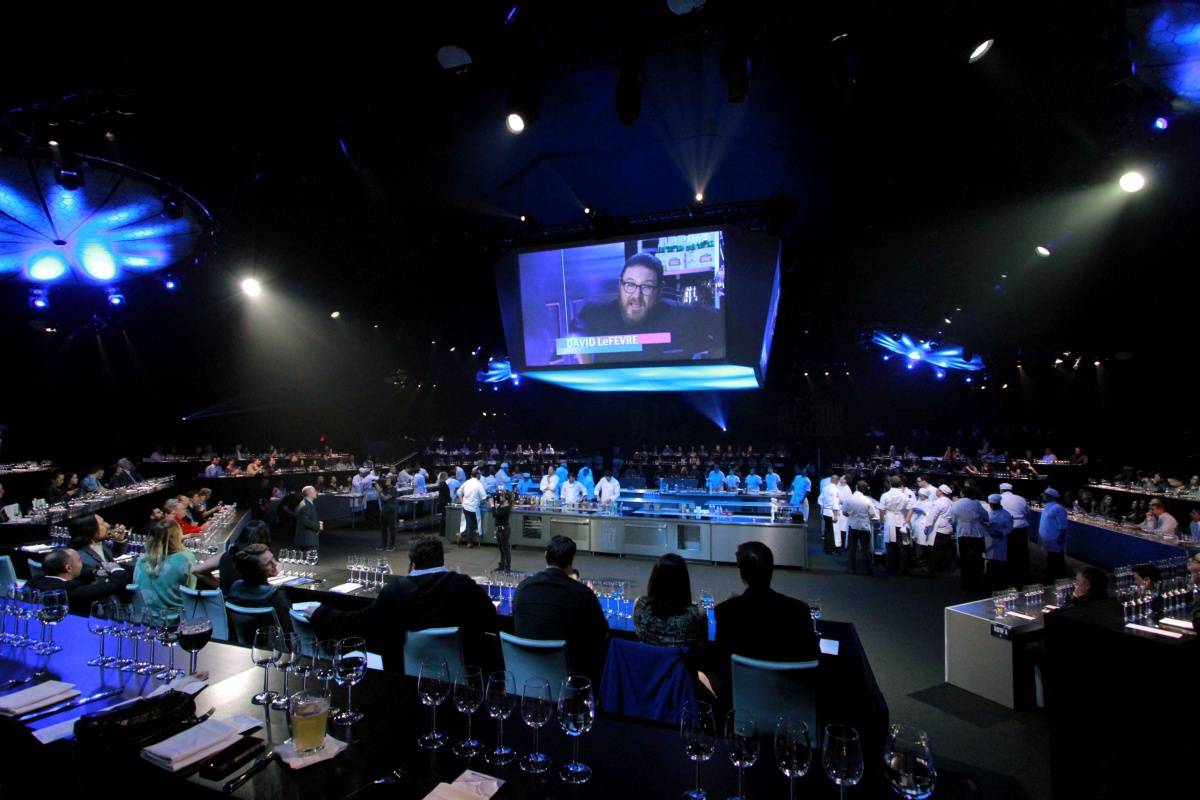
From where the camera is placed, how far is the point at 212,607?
3535 millimetres

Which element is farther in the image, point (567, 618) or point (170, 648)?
point (567, 618)

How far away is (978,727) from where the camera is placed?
3.95 meters

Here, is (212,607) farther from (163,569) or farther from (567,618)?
(567,618)

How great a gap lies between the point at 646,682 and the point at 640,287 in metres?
→ 7.41

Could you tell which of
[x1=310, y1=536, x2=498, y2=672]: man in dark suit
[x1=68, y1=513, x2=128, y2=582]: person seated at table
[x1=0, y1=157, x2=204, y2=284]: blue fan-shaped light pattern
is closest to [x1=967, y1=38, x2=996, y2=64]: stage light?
[x1=310, y1=536, x2=498, y2=672]: man in dark suit

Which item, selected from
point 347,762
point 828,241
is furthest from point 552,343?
point 347,762

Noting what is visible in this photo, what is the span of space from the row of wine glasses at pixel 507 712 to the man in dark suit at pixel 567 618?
1148 mm

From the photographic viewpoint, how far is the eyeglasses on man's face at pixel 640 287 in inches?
362

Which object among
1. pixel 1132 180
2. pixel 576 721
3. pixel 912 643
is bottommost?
pixel 912 643

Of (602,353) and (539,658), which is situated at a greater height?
(602,353)

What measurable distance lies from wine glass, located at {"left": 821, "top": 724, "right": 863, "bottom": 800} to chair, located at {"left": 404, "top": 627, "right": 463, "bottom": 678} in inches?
81.4

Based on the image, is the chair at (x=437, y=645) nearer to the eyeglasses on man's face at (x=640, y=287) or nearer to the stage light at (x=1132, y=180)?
the eyeglasses on man's face at (x=640, y=287)

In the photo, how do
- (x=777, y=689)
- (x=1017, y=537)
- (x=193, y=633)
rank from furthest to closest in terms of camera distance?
(x=1017, y=537) < (x=777, y=689) < (x=193, y=633)

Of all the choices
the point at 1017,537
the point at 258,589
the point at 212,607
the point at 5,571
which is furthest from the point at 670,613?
the point at 1017,537
